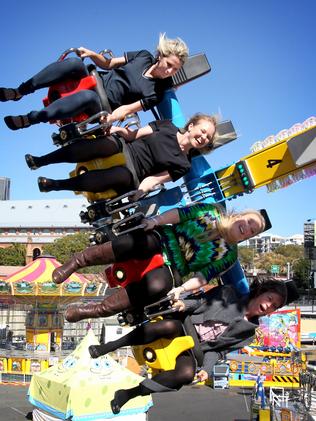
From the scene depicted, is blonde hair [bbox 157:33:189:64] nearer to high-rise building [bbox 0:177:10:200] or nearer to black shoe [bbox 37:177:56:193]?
black shoe [bbox 37:177:56:193]

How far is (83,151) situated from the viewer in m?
4.05

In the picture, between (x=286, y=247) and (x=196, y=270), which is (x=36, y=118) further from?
(x=286, y=247)

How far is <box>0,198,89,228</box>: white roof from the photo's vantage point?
82.2 meters

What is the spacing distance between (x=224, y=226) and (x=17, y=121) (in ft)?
5.75

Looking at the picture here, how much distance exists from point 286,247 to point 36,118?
3778 inches

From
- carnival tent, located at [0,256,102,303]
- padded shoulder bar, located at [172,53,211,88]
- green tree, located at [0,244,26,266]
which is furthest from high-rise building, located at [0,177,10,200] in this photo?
padded shoulder bar, located at [172,53,211,88]

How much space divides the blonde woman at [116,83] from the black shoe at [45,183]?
42 centimetres

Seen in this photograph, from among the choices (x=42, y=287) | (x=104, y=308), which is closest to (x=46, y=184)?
(x=104, y=308)

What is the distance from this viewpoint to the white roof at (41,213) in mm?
82250

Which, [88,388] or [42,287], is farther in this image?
[42,287]

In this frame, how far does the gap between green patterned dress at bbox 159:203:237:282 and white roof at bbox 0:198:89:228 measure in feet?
253

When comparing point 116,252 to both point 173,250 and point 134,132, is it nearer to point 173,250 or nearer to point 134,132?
point 173,250

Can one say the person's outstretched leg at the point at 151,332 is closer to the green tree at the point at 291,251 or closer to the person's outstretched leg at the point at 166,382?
the person's outstretched leg at the point at 166,382

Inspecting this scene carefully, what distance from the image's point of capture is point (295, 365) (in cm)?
2077
